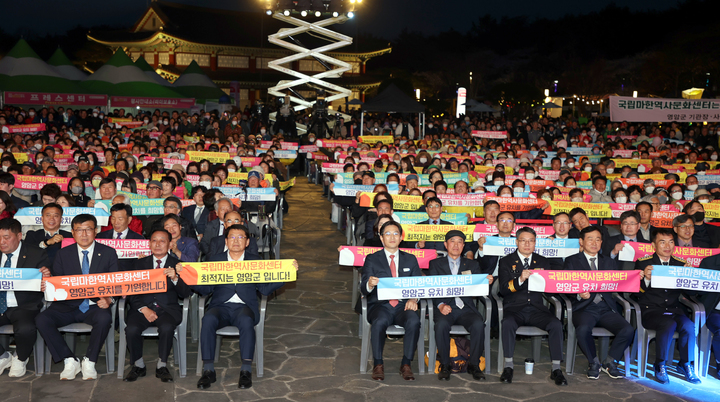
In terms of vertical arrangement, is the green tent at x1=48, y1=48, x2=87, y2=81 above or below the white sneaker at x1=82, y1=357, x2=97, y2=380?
above

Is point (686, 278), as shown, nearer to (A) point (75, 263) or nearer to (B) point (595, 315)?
(B) point (595, 315)

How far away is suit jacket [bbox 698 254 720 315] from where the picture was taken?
666cm

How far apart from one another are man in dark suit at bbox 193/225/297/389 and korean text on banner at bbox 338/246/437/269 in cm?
99

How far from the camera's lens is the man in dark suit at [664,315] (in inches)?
250

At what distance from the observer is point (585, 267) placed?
22.2 ft

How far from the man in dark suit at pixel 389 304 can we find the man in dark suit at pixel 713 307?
9.97 ft

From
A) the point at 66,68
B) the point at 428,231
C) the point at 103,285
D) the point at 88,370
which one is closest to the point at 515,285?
the point at 428,231

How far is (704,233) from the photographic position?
865cm

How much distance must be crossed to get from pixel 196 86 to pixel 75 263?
24250 mm

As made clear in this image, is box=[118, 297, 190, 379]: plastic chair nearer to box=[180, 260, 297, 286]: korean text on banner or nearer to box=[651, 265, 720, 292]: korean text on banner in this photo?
box=[180, 260, 297, 286]: korean text on banner

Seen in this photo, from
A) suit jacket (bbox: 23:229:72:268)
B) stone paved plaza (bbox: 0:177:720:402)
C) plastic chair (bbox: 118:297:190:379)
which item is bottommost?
stone paved plaza (bbox: 0:177:720:402)

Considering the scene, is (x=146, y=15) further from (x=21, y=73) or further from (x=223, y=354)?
(x=223, y=354)

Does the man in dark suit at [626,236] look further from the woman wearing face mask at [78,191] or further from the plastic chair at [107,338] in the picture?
the woman wearing face mask at [78,191]

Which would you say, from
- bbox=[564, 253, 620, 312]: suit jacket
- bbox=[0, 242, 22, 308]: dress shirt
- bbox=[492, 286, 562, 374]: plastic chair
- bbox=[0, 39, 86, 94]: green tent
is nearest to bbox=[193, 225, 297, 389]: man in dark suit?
bbox=[0, 242, 22, 308]: dress shirt
